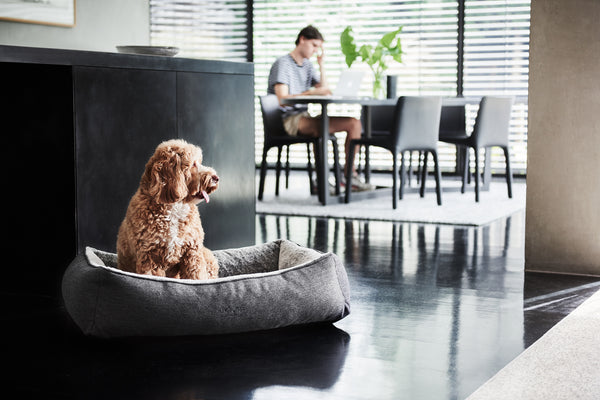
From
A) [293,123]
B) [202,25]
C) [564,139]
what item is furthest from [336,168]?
[202,25]

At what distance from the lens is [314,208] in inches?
225

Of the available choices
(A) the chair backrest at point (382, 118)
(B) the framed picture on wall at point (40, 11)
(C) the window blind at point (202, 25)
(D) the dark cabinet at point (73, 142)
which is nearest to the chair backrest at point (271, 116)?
(A) the chair backrest at point (382, 118)

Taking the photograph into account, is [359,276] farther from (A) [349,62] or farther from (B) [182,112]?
(A) [349,62]

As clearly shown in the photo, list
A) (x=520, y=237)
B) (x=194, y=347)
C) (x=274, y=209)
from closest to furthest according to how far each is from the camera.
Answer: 1. (x=194, y=347)
2. (x=520, y=237)
3. (x=274, y=209)

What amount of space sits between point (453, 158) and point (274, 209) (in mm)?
3155

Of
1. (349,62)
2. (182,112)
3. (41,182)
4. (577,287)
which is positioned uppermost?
(349,62)

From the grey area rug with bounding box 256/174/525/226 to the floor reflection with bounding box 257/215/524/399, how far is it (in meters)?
0.32

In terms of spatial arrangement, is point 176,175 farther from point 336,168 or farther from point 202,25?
point 202,25

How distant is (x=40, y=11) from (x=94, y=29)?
35 cm

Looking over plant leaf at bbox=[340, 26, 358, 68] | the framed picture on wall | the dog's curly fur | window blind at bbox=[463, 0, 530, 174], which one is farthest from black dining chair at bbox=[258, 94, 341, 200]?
the dog's curly fur

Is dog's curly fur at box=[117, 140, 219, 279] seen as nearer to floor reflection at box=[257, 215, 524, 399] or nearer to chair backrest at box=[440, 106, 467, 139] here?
floor reflection at box=[257, 215, 524, 399]

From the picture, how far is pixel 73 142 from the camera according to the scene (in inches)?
119

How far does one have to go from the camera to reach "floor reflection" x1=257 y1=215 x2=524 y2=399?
2.13 m

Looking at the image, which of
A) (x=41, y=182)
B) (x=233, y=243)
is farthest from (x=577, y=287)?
(x=41, y=182)
